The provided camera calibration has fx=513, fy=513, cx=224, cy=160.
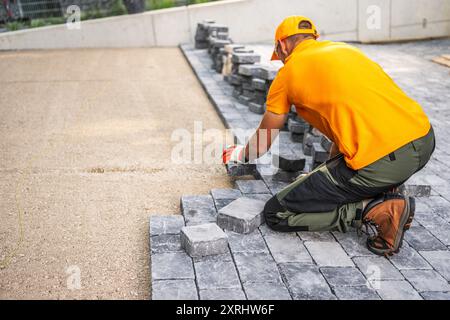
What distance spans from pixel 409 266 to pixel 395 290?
34 cm

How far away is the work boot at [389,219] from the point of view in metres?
3.46

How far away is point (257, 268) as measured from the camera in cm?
338

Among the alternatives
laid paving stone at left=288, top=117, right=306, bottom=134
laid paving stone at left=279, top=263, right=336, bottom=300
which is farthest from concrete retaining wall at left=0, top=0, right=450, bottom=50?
laid paving stone at left=279, top=263, right=336, bottom=300

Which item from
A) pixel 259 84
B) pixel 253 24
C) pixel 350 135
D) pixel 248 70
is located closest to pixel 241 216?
pixel 350 135

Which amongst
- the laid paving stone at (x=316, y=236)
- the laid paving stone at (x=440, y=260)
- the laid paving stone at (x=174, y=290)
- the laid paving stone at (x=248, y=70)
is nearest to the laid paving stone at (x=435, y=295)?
the laid paving stone at (x=440, y=260)

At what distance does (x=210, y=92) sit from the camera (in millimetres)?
8266

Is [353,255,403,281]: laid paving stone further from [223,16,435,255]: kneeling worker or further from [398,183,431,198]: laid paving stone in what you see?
[398,183,431,198]: laid paving stone

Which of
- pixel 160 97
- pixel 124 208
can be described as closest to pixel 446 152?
pixel 124 208

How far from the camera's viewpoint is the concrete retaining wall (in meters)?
12.8

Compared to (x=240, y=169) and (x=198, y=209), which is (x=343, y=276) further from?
(x=240, y=169)

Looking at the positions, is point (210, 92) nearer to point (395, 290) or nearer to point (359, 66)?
point (359, 66)

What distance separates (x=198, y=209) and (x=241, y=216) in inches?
20.3

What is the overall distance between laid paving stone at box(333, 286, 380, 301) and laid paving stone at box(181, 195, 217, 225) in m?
1.24

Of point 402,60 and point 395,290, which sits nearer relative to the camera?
point 395,290
